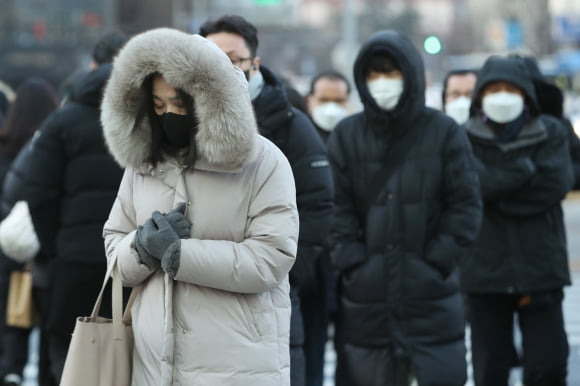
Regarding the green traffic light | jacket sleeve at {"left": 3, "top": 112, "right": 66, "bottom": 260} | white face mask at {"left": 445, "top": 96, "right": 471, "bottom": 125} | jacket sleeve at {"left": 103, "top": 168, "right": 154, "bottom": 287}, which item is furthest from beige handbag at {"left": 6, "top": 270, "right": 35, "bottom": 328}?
the green traffic light

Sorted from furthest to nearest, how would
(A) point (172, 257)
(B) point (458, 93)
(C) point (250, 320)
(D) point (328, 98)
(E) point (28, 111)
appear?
1. (D) point (328, 98)
2. (B) point (458, 93)
3. (E) point (28, 111)
4. (C) point (250, 320)
5. (A) point (172, 257)

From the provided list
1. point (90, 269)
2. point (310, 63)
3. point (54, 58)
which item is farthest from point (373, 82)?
point (310, 63)

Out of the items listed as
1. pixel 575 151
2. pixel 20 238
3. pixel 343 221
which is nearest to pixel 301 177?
pixel 343 221

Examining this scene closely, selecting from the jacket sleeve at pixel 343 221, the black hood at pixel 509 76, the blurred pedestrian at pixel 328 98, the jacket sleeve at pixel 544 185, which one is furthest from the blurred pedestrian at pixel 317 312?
the blurred pedestrian at pixel 328 98

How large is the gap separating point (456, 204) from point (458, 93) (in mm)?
3793

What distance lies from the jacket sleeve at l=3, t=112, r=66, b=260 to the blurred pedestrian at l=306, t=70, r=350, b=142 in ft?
11.4

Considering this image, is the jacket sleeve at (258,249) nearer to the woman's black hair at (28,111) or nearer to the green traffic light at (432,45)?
the woman's black hair at (28,111)

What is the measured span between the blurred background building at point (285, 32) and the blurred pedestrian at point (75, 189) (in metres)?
5.11

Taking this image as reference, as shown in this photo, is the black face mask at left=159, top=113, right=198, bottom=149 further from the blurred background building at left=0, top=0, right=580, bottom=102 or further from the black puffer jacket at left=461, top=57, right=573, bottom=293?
the blurred background building at left=0, top=0, right=580, bottom=102

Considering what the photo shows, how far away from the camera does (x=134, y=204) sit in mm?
4426

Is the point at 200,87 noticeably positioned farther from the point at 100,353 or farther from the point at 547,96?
the point at 547,96

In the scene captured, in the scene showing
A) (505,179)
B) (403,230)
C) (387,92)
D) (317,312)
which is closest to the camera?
(403,230)

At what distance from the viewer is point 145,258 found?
4.23m

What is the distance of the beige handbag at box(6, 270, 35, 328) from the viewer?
8047 mm
